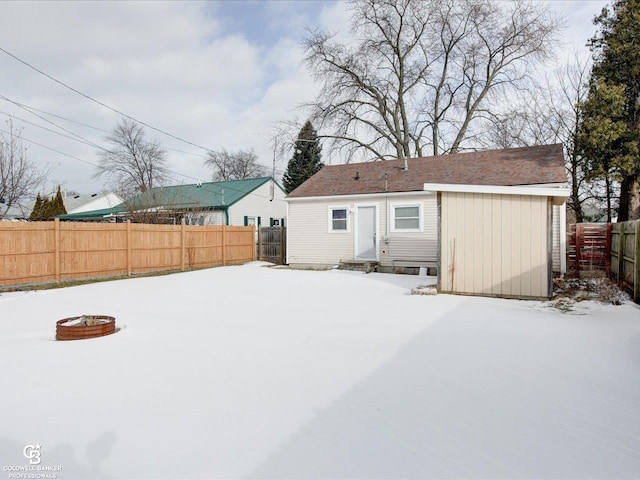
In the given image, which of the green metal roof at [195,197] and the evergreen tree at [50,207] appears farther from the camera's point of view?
the evergreen tree at [50,207]

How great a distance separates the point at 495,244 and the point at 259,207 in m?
18.9

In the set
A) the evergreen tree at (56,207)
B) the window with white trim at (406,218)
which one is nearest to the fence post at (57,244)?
the window with white trim at (406,218)

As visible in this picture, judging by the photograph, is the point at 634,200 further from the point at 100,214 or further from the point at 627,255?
the point at 100,214

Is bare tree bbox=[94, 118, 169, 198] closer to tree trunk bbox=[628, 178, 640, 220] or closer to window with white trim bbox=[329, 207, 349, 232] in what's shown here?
window with white trim bbox=[329, 207, 349, 232]

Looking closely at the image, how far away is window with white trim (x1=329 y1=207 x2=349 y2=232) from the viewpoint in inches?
575

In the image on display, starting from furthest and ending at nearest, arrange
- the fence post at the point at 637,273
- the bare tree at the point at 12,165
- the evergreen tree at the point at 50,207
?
the evergreen tree at the point at 50,207 → the bare tree at the point at 12,165 → the fence post at the point at 637,273

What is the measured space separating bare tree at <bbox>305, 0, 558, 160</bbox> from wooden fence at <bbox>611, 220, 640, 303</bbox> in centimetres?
1631

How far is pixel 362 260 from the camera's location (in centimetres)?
1413

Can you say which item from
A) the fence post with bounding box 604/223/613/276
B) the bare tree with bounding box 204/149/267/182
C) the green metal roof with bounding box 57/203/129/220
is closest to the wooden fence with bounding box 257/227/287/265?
the fence post with bounding box 604/223/613/276

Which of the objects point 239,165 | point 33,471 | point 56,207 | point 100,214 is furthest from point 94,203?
point 33,471

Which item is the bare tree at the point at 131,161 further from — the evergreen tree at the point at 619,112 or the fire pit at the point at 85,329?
the evergreen tree at the point at 619,112

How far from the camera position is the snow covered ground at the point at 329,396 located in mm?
2457

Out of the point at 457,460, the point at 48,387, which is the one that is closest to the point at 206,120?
the point at 48,387

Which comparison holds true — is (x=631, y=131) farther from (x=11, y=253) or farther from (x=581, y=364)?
(x=11, y=253)
